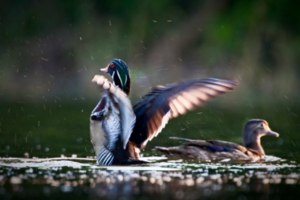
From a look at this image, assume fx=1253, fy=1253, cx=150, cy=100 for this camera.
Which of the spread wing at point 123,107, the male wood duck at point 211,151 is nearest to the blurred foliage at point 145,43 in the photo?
the male wood duck at point 211,151

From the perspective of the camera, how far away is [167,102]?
13336mm

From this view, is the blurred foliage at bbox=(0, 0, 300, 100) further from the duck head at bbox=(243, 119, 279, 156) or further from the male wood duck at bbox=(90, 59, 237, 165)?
the male wood duck at bbox=(90, 59, 237, 165)

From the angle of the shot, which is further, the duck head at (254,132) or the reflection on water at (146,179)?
the duck head at (254,132)

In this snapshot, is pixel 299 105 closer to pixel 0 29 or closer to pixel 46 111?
pixel 46 111

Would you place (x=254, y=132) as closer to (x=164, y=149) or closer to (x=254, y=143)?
(x=254, y=143)

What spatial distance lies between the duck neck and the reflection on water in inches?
61.1

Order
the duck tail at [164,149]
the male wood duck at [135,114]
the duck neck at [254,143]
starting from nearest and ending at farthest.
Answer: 1. the male wood duck at [135,114]
2. the duck tail at [164,149]
3. the duck neck at [254,143]

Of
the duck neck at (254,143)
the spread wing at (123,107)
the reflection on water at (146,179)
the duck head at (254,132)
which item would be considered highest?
the duck head at (254,132)

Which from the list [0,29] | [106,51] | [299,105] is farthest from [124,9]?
[299,105]

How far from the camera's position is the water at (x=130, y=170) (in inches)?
446

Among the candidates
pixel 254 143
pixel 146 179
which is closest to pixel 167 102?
pixel 146 179

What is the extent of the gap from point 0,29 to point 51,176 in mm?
14034

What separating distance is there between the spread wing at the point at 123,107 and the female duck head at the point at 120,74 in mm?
458

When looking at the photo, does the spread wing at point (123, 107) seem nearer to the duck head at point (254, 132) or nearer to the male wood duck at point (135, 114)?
the male wood duck at point (135, 114)
